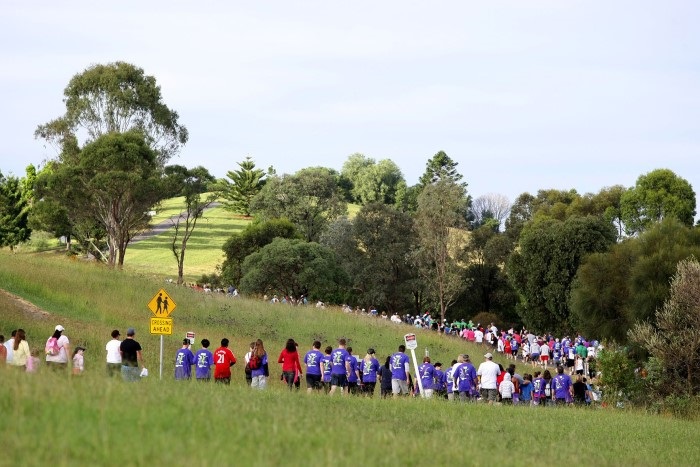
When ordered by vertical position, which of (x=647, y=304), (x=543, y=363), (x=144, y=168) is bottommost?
(x=543, y=363)

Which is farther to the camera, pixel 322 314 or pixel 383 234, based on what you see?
pixel 383 234

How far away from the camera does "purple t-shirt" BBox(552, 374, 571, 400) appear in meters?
31.2

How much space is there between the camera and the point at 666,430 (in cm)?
2519

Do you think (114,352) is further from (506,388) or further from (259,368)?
(506,388)

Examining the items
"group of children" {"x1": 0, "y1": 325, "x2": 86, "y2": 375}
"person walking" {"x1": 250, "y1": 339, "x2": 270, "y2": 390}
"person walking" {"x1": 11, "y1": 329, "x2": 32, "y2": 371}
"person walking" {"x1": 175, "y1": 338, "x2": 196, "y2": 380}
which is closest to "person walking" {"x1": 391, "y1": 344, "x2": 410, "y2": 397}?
"person walking" {"x1": 250, "y1": 339, "x2": 270, "y2": 390}

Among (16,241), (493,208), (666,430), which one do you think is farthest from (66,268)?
(493,208)

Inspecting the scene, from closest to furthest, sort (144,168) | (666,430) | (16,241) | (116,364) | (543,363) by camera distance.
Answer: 1. (116,364)
2. (666,430)
3. (543,363)
4. (144,168)
5. (16,241)

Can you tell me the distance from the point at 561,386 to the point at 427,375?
4.65 m

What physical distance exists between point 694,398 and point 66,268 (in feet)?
102

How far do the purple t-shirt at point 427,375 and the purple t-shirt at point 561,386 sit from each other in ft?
13.8

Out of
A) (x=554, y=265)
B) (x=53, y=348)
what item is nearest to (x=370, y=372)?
(x=53, y=348)

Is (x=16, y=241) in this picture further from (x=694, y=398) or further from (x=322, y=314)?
(x=694, y=398)

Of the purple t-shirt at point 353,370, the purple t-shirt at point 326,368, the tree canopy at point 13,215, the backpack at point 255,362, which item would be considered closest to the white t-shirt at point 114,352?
the backpack at point 255,362

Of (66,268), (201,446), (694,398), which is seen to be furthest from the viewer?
(66,268)
